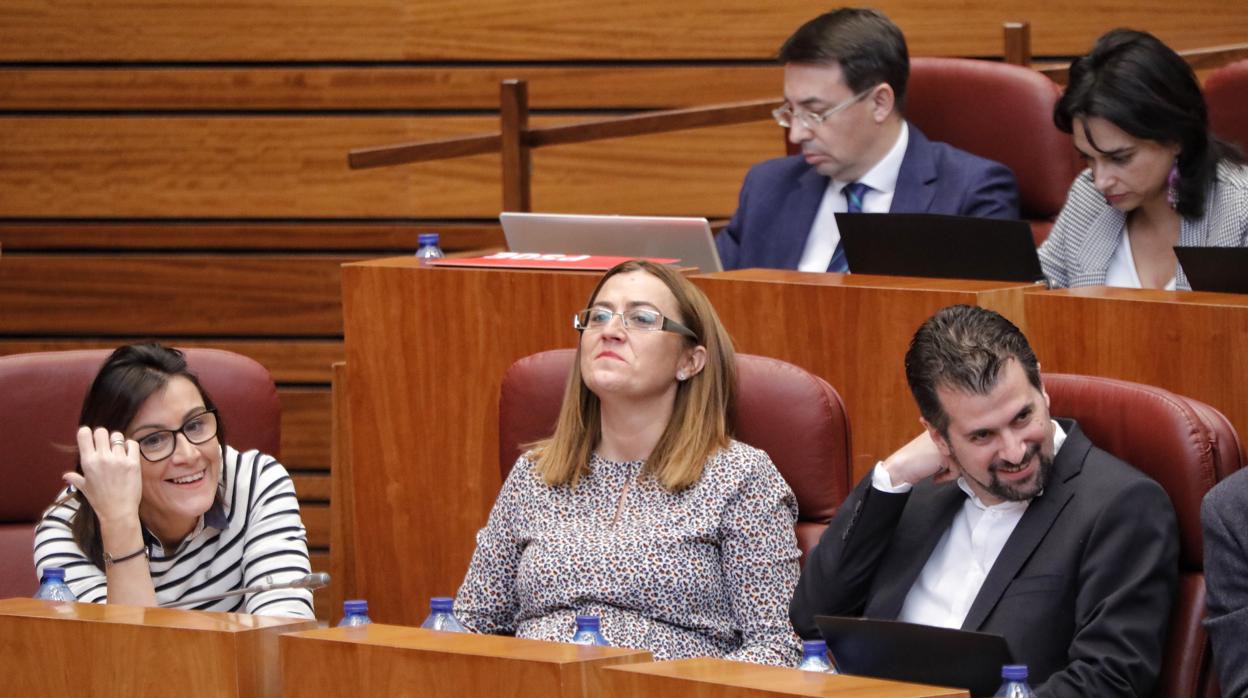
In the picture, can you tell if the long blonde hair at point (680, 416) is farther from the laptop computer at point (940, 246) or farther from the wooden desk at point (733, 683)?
the wooden desk at point (733, 683)

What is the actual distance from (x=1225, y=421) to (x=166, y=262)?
A: 128 inches

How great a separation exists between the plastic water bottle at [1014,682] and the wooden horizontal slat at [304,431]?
3195mm

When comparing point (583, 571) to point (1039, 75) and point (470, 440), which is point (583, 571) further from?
point (1039, 75)

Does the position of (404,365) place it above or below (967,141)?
below

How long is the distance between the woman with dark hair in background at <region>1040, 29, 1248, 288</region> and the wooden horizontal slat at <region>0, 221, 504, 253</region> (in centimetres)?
198

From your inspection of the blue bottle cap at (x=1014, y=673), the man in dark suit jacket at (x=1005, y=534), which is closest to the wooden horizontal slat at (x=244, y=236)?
the man in dark suit jacket at (x=1005, y=534)

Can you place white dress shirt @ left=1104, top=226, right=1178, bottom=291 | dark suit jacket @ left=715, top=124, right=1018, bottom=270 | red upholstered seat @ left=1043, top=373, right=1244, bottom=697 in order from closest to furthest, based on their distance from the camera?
red upholstered seat @ left=1043, top=373, right=1244, bottom=697 → white dress shirt @ left=1104, top=226, right=1178, bottom=291 → dark suit jacket @ left=715, top=124, right=1018, bottom=270

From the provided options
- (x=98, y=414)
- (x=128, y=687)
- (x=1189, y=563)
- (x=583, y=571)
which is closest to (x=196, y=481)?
(x=98, y=414)

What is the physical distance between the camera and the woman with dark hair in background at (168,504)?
7.74ft

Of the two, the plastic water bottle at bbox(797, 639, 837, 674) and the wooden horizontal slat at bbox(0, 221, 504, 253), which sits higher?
the wooden horizontal slat at bbox(0, 221, 504, 253)

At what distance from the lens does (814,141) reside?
3.35m

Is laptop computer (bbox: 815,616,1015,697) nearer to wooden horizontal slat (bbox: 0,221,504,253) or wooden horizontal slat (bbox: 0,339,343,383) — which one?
wooden horizontal slat (bbox: 0,221,504,253)

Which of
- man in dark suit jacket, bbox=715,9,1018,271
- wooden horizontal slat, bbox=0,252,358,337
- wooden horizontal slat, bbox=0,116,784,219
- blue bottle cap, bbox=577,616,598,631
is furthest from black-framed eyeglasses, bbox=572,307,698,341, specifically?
wooden horizontal slat, bbox=0,252,358,337

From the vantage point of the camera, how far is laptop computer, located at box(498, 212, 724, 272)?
2.92 metres
